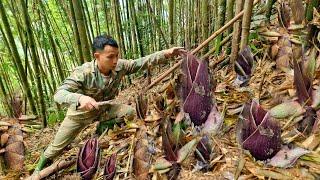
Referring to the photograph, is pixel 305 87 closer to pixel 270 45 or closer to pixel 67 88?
pixel 270 45

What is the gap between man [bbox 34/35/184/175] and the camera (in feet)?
6.81

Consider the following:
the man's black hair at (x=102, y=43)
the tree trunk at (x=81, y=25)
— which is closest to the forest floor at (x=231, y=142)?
the man's black hair at (x=102, y=43)

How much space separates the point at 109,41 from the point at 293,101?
116cm

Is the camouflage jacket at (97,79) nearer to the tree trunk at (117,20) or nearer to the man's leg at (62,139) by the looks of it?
the man's leg at (62,139)

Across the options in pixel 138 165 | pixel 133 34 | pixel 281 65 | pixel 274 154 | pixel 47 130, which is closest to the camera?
pixel 274 154

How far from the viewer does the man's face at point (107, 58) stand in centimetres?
206

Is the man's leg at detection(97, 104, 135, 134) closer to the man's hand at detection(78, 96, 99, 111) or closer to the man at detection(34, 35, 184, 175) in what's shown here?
the man at detection(34, 35, 184, 175)

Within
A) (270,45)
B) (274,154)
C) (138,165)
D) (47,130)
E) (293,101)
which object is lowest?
(47,130)

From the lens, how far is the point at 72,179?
6.45 ft

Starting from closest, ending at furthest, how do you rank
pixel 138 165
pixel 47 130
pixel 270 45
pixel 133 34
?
pixel 138 165, pixel 270 45, pixel 47 130, pixel 133 34

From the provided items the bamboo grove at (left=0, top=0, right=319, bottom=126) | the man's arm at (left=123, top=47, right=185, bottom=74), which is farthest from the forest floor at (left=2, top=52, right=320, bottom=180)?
the bamboo grove at (left=0, top=0, right=319, bottom=126)

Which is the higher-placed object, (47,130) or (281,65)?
(281,65)

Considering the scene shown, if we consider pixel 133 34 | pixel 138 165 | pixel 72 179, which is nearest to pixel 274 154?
pixel 138 165

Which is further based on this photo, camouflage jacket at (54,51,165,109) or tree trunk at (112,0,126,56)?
tree trunk at (112,0,126,56)
